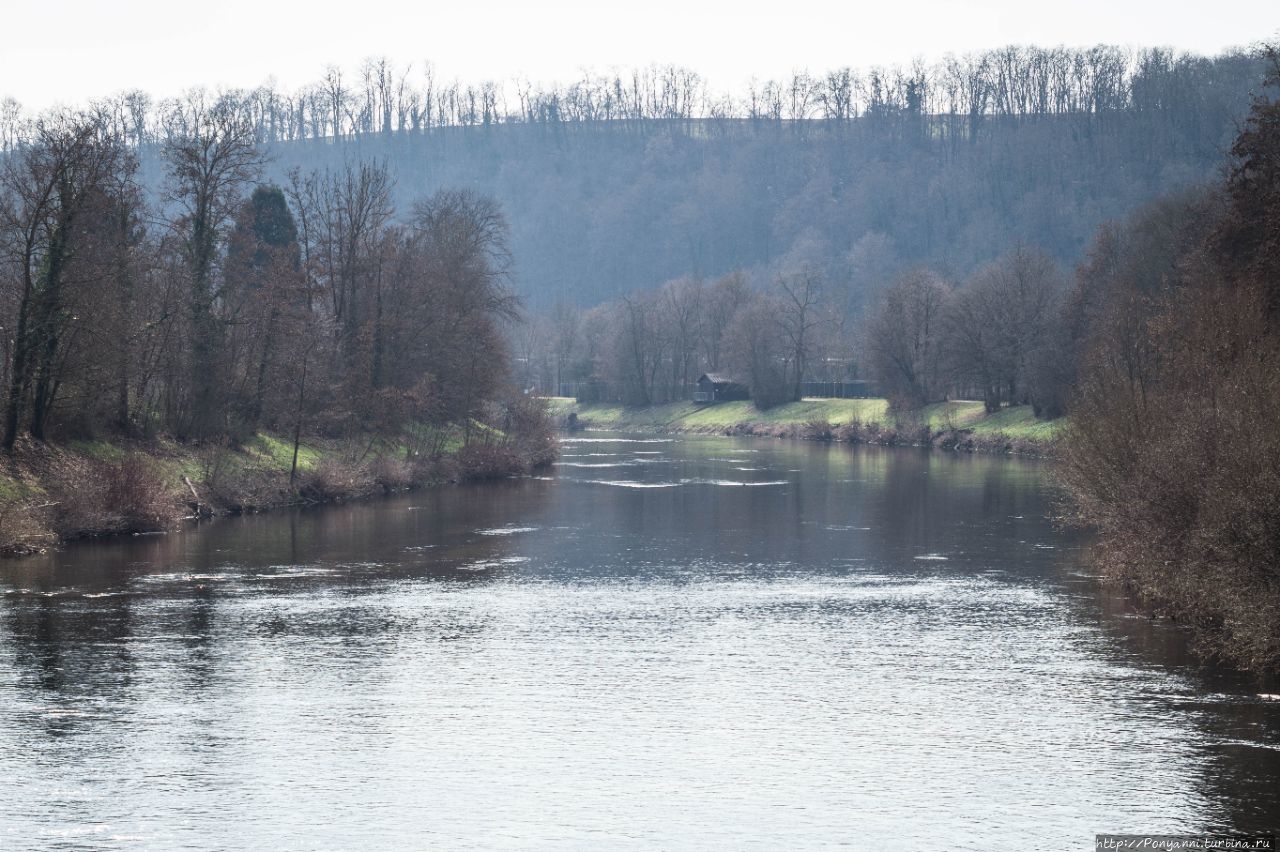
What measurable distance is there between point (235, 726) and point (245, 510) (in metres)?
29.1

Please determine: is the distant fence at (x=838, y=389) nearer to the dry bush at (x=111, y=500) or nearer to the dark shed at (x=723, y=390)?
the dark shed at (x=723, y=390)

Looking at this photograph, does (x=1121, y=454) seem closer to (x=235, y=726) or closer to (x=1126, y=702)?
(x=1126, y=702)

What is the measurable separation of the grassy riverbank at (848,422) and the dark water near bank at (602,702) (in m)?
43.9

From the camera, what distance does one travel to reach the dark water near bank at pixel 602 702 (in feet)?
52.4

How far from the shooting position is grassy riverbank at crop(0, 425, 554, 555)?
38594 mm

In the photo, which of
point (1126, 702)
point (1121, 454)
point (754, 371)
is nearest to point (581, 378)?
point (754, 371)

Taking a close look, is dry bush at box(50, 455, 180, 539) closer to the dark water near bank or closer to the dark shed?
the dark water near bank

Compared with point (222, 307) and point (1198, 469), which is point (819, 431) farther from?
point (1198, 469)

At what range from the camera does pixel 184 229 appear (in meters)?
53.5

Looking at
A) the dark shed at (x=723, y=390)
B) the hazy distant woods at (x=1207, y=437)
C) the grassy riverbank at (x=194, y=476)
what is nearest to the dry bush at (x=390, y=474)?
the grassy riverbank at (x=194, y=476)

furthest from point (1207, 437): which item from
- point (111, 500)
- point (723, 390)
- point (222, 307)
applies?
point (723, 390)

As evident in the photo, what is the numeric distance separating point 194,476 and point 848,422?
207 feet

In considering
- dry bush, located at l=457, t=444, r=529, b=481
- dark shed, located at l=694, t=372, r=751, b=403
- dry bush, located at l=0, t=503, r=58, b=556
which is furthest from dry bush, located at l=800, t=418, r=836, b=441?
dry bush, located at l=0, t=503, r=58, b=556

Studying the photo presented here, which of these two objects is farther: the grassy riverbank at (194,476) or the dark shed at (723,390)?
the dark shed at (723,390)
